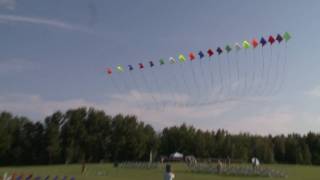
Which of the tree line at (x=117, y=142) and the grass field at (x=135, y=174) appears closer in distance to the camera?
the grass field at (x=135, y=174)

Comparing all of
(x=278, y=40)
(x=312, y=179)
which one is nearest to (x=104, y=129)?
(x=312, y=179)

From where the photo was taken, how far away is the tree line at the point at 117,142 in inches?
3588

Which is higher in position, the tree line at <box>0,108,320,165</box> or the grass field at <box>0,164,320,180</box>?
the tree line at <box>0,108,320,165</box>

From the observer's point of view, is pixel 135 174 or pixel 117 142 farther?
pixel 117 142

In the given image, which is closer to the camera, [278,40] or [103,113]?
[278,40]

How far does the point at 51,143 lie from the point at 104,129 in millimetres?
14871

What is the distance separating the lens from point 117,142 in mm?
98750

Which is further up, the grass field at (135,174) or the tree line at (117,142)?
the tree line at (117,142)

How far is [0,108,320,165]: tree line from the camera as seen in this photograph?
9112 centimetres

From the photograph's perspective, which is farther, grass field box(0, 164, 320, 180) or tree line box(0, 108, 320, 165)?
tree line box(0, 108, 320, 165)

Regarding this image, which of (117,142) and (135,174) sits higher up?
(117,142)

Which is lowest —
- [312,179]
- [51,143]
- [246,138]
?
[312,179]

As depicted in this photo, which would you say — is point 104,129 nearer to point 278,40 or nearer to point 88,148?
point 88,148

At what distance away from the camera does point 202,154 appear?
10494 centimetres
